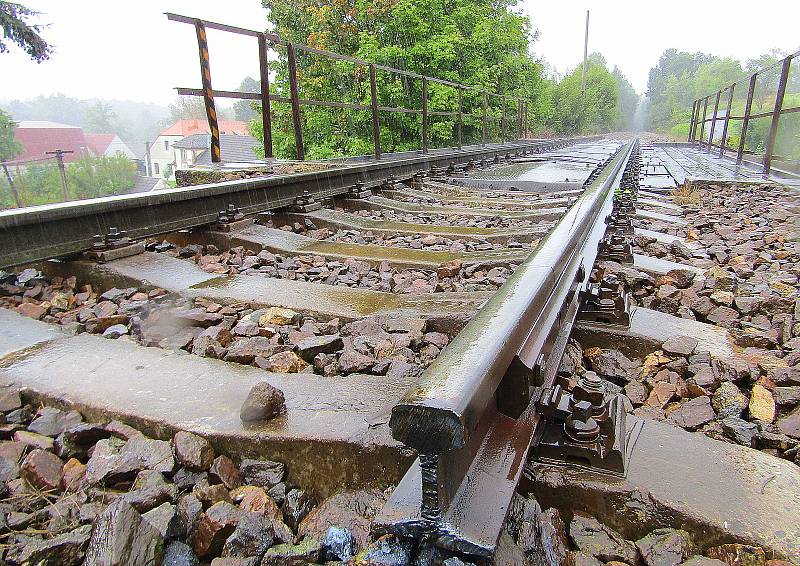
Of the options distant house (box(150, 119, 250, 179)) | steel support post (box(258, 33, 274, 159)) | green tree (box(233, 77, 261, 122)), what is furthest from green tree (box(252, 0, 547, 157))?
green tree (box(233, 77, 261, 122))

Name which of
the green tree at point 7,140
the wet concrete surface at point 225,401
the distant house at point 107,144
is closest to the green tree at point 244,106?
the distant house at point 107,144

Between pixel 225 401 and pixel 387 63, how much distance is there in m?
20.3

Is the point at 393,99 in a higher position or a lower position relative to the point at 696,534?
higher

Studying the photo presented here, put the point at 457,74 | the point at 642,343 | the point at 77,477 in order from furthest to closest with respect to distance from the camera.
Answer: the point at 457,74 < the point at 642,343 < the point at 77,477

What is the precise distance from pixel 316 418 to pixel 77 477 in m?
0.49

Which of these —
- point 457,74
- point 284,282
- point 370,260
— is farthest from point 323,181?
point 457,74

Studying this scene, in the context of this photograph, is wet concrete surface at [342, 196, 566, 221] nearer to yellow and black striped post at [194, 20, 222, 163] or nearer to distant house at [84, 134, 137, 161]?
yellow and black striped post at [194, 20, 222, 163]

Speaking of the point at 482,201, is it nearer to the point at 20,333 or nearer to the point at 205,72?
the point at 205,72

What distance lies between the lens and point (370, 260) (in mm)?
2670

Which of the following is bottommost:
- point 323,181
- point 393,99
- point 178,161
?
point 178,161

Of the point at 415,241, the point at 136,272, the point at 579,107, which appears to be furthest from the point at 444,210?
the point at 579,107

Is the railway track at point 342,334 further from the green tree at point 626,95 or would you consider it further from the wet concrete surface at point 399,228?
the green tree at point 626,95

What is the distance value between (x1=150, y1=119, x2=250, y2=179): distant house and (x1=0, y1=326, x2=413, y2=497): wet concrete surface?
73791 mm

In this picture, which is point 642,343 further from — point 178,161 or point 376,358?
point 178,161
